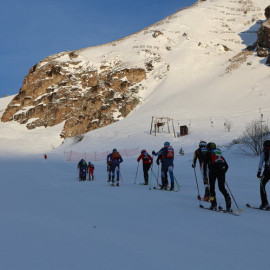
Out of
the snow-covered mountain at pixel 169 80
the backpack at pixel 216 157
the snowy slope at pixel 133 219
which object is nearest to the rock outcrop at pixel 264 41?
the snow-covered mountain at pixel 169 80

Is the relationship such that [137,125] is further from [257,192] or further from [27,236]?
[27,236]

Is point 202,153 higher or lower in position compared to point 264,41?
lower

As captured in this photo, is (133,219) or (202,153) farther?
(202,153)

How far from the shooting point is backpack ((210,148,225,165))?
764 cm

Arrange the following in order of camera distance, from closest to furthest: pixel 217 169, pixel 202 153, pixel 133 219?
pixel 133 219 < pixel 217 169 < pixel 202 153

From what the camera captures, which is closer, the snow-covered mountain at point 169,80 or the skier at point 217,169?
the skier at point 217,169

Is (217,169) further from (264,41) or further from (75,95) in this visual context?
(75,95)

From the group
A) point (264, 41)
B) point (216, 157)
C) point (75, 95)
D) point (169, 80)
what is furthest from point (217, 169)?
point (75, 95)

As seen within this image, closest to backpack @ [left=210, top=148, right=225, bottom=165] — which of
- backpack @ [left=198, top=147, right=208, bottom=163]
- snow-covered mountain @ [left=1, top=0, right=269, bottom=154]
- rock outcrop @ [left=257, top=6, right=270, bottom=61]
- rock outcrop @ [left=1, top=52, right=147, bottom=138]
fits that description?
backpack @ [left=198, top=147, right=208, bottom=163]

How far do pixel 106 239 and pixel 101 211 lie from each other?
95.6 inches

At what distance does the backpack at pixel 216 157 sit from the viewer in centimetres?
764

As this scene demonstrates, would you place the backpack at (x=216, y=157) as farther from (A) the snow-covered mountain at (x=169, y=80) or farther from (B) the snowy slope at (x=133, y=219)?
(A) the snow-covered mountain at (x=169, y=80)

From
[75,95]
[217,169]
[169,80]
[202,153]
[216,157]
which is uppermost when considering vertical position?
[169,80]

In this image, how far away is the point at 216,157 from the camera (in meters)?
7.69
